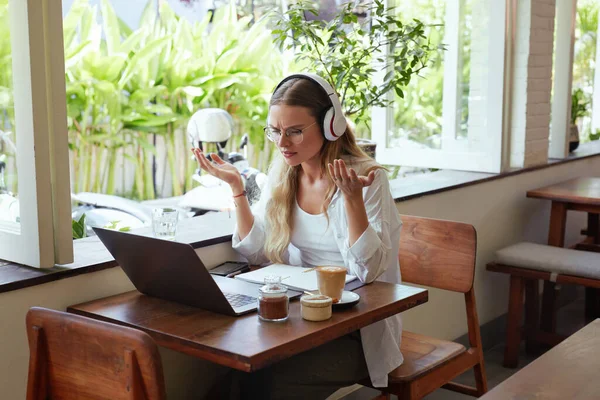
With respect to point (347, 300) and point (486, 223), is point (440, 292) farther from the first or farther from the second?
point (347, 300)

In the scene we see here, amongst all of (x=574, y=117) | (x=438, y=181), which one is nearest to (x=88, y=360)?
(x=438, y=181)

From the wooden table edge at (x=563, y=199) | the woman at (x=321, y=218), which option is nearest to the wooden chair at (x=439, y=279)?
the woman at (x=321, y=218)

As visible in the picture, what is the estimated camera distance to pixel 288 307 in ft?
6.04

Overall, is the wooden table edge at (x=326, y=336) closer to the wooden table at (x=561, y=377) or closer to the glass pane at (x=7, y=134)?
the wooden table at (x=561, y=377)

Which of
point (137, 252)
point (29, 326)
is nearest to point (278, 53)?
point (137, 252)

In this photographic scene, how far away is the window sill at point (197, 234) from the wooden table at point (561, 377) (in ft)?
3.80

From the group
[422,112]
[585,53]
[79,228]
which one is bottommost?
[79,228]

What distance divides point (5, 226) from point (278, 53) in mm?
3260

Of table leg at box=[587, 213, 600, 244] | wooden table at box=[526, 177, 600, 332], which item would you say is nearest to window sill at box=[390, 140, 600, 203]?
wooden table at box=[526, 177, 600, 332]

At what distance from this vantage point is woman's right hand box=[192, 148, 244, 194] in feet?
7.43

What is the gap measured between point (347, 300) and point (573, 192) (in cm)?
231

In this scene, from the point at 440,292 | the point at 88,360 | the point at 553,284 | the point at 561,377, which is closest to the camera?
the point at 561,377

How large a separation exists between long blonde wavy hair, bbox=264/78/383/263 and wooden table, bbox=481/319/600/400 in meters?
0.89

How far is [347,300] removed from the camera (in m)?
1.90
